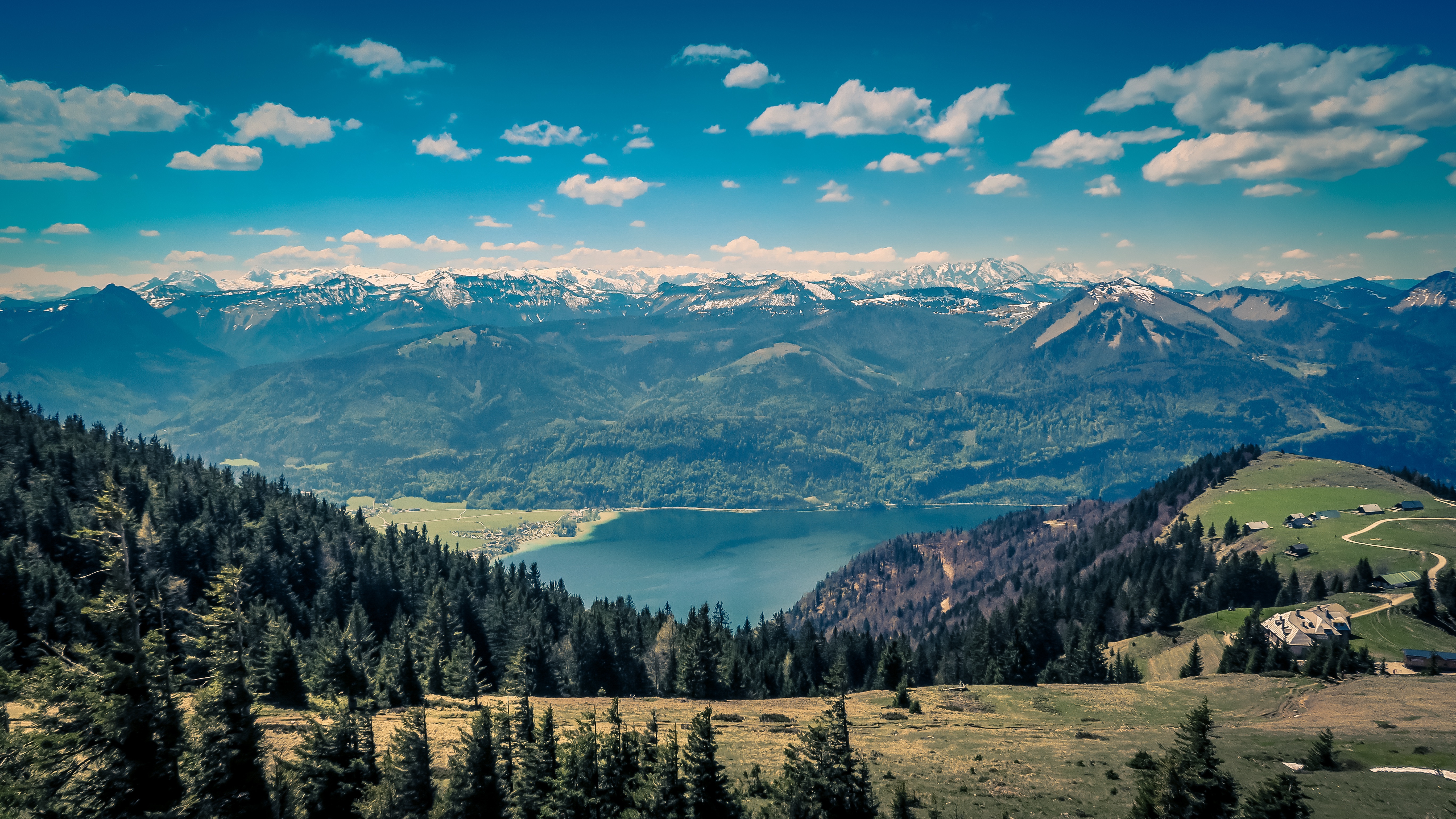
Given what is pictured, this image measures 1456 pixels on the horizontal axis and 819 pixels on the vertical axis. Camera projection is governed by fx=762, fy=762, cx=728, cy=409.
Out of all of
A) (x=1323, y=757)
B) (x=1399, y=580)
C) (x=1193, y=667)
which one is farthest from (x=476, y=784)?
(x=1399, y=580)

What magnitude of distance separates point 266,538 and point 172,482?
2129 centimetres

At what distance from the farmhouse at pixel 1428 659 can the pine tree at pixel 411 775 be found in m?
84.1

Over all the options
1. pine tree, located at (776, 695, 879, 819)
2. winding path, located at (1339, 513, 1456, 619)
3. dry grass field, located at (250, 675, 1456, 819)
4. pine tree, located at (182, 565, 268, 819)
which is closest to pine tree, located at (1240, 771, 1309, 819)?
dry grass field, located at (250, 675, 1456, 819)

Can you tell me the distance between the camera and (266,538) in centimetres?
10619

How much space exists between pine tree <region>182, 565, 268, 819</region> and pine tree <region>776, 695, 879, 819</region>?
22001mm

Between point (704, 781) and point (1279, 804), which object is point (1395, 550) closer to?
point (1279, 804)

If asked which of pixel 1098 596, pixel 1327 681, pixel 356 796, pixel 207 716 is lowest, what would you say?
pixel 1098 596

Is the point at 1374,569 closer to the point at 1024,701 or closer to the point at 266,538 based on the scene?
the point at 1024,701

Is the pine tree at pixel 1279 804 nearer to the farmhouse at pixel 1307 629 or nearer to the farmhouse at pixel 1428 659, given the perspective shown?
the farmhouse at pixel 1428 659

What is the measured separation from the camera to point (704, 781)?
3519cm

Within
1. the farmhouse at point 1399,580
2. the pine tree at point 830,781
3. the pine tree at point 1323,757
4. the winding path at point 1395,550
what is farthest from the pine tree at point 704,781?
the farmhouse at point 1399,580

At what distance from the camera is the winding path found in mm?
90750

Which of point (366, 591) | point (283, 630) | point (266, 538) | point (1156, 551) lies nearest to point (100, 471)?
point (266, 538)

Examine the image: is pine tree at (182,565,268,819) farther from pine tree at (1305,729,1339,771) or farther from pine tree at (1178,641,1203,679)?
pine tree at (1178,641,1203,679)
